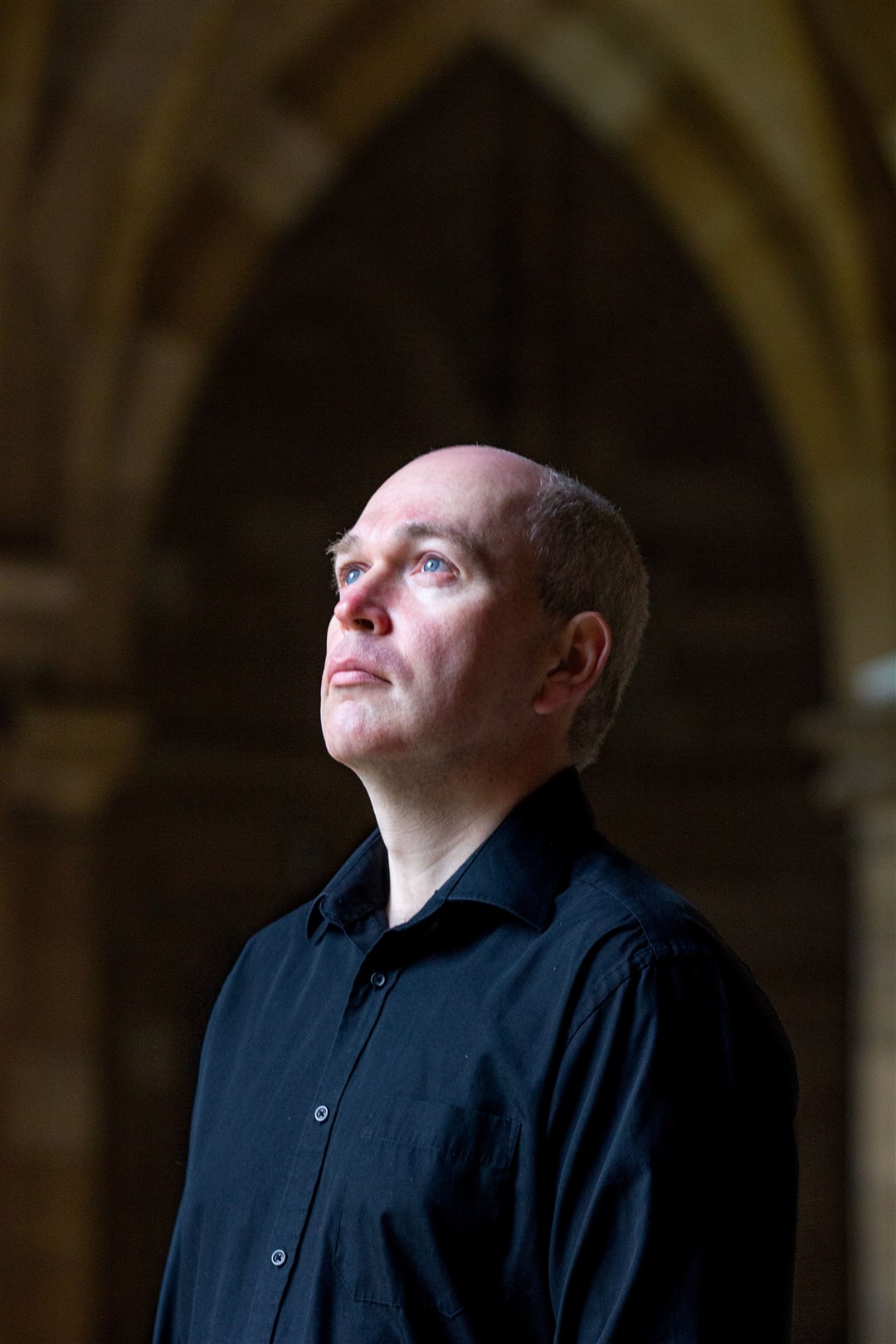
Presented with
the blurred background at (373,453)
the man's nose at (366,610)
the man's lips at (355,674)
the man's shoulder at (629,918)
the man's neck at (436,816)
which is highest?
the blurred background at (373,453)

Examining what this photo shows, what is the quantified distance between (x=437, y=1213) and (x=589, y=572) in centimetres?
49

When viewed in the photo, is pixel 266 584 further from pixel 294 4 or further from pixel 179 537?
pixel 294 4

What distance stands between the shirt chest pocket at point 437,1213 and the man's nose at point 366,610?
362mm

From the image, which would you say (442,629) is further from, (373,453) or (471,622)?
(373,453)

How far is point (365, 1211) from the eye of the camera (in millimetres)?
1209

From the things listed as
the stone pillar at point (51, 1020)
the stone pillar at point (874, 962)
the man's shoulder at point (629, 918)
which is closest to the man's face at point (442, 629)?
the man's shoulder at point (629, 918)

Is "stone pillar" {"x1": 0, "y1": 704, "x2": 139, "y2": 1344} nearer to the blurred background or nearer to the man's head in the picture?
the blurred background

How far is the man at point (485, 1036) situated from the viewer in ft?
3.80

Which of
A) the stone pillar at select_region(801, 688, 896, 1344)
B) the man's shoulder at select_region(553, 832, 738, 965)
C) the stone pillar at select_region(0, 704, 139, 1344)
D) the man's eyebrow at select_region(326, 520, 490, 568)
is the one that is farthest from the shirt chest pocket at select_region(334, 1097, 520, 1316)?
the stone pillar at select_region(801, 688, 896, 1344)

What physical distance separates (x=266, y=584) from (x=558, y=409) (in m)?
1.48

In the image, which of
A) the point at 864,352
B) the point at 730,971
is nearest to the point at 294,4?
the point at 864,352

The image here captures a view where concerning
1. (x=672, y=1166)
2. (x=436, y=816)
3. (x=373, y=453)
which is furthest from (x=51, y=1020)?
(x=373, y=453)

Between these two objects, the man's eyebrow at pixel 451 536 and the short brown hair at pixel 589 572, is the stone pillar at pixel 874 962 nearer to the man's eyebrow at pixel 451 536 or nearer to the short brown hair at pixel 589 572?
the short brown hair at pixel 589 572

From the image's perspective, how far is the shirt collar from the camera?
4.23 feet
